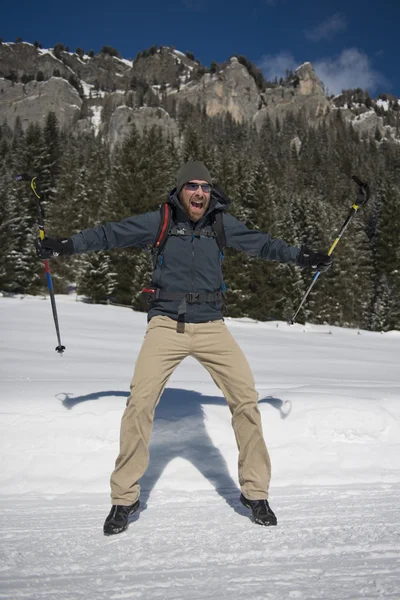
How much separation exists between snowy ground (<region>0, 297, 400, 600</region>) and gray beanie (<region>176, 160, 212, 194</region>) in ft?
7.00

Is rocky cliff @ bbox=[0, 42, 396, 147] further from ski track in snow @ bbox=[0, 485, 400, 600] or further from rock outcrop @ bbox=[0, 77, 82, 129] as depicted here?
ski track in snow @ bbox=[0, 485, 400, 600]

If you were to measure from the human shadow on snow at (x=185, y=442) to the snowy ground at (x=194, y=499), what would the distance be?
1 centimetres

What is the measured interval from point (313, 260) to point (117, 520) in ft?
7.65

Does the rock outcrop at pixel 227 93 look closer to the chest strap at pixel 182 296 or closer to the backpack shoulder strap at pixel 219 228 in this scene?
the backpack shoulder strap at pixel 219 228

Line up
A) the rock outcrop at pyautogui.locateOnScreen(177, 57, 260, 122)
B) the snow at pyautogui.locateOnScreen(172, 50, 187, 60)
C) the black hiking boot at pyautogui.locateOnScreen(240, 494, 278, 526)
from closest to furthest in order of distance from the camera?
the black hiking boot at pyautogui.locateOnScreen(240, 494, 278, 526)
the rock outcrop at pyautogui.locateOnScreen(177, 57, 260, 122)
the snow at pyautogui.locateOnScreen(172, 50, 187, 60)

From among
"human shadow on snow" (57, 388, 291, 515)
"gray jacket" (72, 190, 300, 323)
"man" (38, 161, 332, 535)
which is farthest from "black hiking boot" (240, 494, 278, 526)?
"gray jacket" (72, 190, 300, 323)

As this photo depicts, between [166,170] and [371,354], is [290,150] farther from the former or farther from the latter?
[371,354]

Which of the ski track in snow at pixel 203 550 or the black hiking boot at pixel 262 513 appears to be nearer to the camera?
the ski track in snow at pixel 203 550

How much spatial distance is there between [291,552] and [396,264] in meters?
45.3

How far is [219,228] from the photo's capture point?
3238mm

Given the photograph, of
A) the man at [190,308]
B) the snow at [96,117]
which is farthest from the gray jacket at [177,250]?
the snow at [96,117]

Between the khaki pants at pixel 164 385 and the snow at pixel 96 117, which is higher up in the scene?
the snow at pixel 96 117

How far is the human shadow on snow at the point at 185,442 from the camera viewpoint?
354 cm

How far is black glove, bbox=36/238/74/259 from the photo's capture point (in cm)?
310
